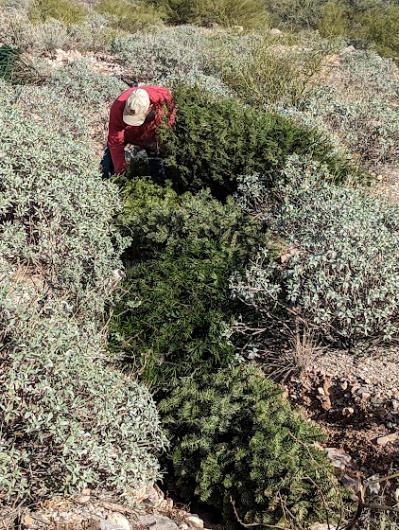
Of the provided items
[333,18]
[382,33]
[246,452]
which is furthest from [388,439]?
[333,18]

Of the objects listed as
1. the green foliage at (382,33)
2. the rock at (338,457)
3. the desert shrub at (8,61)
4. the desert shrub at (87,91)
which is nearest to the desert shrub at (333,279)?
the rock at (338,457)

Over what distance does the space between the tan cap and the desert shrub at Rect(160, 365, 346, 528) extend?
8.71 ft

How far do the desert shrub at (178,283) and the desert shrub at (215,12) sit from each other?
41.0 feet

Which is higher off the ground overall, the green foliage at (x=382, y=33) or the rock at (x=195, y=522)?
the rock at (x=195, y=522)

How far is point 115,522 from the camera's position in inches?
114

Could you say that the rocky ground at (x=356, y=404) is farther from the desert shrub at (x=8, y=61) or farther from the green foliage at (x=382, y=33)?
the green foliage at (x=382, y=33)

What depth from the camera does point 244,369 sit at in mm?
3738

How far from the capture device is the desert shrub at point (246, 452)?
9.84 ft

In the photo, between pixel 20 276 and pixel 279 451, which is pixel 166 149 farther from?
pixel 279 451

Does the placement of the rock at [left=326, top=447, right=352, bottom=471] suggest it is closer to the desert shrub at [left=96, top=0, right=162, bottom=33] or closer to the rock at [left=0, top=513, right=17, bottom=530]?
the rock at [left=0, top=513, right=17, bottom=530]

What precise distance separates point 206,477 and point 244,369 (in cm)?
75

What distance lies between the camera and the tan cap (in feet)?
17.5

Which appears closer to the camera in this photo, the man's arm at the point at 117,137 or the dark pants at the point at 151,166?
the man's arm at the point at 117,137

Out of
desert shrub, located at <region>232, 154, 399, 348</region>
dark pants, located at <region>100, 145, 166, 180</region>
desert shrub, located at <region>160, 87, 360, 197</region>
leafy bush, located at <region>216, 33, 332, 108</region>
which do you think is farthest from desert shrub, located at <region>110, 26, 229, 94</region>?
desert shrub, located at <region>232, 154, 399, 348</region>
